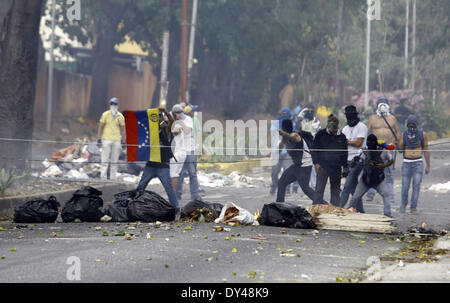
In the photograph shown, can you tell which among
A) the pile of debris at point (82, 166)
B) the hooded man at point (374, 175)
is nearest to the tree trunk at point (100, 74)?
the pile of debris at point (82, 166)

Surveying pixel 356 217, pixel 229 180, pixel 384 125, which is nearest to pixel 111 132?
pixel 229 180

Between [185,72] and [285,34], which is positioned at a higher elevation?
[285,34]

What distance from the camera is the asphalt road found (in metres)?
7.55

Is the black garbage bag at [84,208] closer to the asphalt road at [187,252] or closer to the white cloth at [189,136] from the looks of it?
the asphalt road at [187,252]

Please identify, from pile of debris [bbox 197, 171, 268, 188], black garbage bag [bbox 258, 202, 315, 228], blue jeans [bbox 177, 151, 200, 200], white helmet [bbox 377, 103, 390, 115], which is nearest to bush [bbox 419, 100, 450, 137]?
pile of debris [bbox 197, 171, 268, 188]

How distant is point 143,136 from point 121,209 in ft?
4.68

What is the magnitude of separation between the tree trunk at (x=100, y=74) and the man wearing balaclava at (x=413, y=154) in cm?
2123

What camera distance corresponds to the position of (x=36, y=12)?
1523 centimetres

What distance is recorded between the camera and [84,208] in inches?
457

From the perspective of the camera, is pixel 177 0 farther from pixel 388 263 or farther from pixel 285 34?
pixel 388 263

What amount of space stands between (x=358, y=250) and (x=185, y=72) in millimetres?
17114

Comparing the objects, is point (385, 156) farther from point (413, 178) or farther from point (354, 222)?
point (354, 222)
